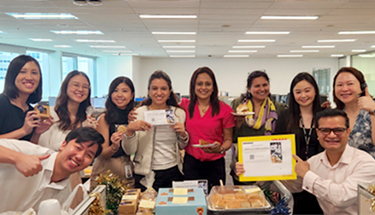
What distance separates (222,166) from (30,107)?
1.57 m

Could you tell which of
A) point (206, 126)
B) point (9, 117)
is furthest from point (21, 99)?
point (206, 126)

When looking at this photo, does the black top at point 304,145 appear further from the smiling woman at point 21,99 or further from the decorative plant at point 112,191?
the smiling woman at point 21,99

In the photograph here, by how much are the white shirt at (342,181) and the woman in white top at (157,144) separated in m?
1.03

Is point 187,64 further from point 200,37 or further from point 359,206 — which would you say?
point 359,206

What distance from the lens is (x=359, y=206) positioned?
→ 5.46ft

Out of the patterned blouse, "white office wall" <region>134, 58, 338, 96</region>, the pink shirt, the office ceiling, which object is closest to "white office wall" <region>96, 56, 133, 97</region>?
"white office wall" <region>134, 58, 338, 96</region>

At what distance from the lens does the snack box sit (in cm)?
156

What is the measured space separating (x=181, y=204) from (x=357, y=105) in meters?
1.76

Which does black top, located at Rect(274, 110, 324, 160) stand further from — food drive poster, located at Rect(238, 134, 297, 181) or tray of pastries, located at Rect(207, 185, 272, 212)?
tray of pastries, located at Rect(207, 185, 272, 212)

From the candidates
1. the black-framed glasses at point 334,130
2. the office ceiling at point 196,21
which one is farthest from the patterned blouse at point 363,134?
the office ceiling at point 196,21

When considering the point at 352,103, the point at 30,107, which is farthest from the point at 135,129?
the point at 352,103

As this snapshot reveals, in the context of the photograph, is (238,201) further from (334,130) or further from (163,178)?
(163,178)

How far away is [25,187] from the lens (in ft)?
5.19

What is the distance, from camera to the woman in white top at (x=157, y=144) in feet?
7.74
